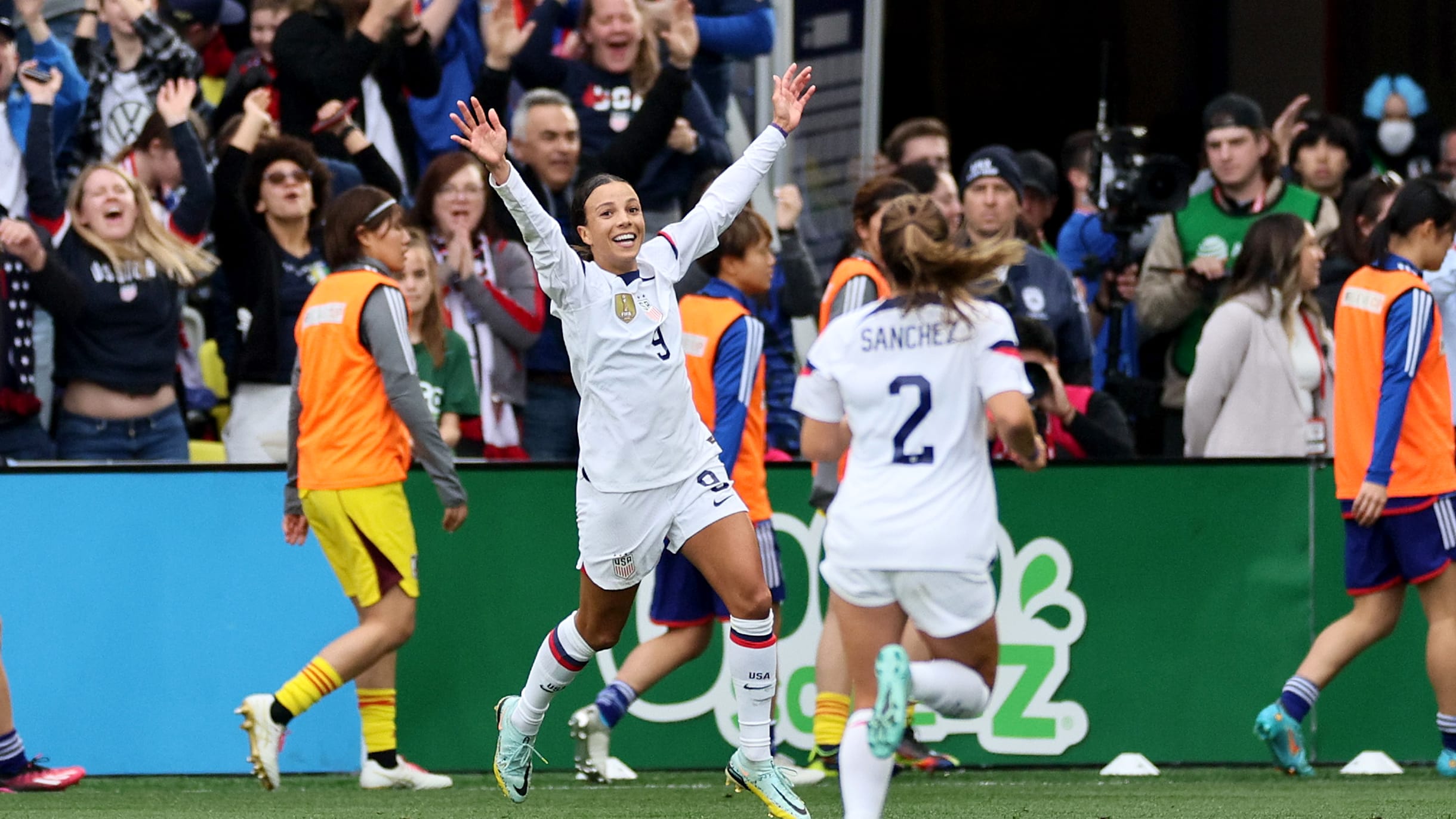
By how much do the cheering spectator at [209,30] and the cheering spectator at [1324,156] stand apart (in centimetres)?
576

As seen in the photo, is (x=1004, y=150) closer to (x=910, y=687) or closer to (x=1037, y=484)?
(x=1037, y=484)

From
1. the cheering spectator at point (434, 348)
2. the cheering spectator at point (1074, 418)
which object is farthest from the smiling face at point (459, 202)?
the cheering spectator at point (1074, 418)

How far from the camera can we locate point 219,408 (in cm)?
1034

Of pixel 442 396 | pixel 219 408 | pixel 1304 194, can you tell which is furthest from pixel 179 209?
pixel 1304 194

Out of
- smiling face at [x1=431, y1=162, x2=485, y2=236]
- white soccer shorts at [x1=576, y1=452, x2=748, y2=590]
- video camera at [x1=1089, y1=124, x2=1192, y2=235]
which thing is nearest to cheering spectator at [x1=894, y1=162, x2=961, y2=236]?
video camera at [x1=1089, y1=124, x2=1192, y2=235]

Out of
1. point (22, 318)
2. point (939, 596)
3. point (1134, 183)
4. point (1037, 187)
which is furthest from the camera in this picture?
point (1037, 187)

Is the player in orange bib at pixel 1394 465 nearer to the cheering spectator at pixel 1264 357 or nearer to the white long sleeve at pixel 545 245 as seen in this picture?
the cheering spectator at pixel 1264 357

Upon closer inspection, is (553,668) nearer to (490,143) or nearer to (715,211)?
(715,211)

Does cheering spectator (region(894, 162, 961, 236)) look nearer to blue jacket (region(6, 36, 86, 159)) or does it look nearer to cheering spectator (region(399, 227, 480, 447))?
cheering spectator (region(399, 227, 480, 447))

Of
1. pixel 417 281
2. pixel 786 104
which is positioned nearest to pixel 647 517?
pixel 786 104

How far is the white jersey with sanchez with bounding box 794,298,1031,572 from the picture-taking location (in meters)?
5.89

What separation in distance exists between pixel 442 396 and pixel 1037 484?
2.63 m

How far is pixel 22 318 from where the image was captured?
9.17 meters

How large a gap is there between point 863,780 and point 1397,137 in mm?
8441
